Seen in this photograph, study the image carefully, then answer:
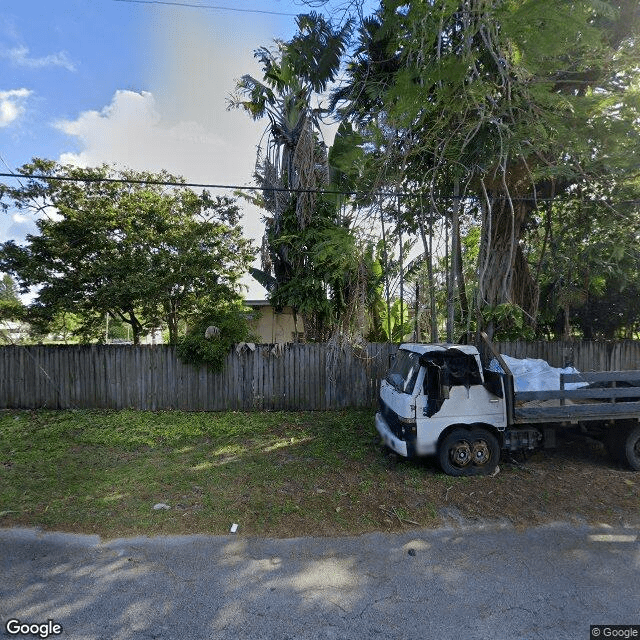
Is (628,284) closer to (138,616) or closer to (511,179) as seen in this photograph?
(511,179)

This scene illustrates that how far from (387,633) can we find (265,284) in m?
8.89

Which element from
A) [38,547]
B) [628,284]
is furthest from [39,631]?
[628,284]

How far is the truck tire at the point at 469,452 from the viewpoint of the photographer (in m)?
5.09

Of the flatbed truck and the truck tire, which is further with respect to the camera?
the truck tire

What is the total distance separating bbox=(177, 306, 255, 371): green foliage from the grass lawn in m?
1.88

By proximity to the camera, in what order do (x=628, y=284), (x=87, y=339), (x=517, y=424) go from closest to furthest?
(x=517, y=424) → (x=628, y=284) → (x=87, y=339)

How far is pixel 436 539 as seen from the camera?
3.82m

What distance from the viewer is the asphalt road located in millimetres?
2668

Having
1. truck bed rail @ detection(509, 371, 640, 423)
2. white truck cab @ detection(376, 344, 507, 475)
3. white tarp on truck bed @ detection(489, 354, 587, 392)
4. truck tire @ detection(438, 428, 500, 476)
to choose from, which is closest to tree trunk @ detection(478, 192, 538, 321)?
white tarp on truck bed @ detection(489, 354, 587, 392)

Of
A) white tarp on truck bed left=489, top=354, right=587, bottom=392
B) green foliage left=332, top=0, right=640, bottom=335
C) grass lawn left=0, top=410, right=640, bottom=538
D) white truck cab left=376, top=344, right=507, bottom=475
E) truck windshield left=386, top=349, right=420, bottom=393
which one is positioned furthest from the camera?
white tarp on truck bed left=489, top=354, right=587, bottom=392
